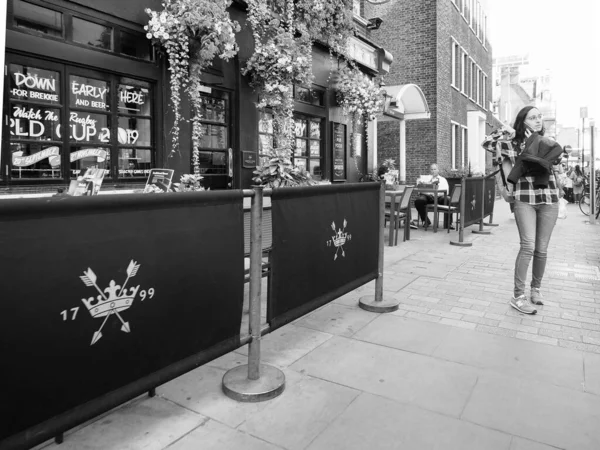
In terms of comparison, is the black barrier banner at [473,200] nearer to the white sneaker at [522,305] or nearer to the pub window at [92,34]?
the white sneaker at [522,305]

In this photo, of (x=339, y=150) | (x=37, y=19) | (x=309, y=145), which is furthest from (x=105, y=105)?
(x=339, y=150)

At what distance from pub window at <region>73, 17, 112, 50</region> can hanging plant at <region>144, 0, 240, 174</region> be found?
487 mm

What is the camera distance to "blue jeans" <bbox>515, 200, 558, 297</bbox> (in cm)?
481

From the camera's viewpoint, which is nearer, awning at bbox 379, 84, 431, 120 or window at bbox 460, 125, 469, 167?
awning at bbox 379, 84, 431, 120

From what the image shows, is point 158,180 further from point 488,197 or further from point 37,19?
point 488,197

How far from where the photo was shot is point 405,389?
125 inches

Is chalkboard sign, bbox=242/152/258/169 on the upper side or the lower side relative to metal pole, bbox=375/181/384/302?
upper

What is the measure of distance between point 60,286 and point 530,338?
3.77 metres

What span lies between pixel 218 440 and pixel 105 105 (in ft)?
15.6

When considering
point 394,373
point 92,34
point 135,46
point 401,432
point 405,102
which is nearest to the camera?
point 401,432

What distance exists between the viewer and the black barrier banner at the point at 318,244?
3311 millimetres

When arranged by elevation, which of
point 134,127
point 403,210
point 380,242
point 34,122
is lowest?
point 380,242

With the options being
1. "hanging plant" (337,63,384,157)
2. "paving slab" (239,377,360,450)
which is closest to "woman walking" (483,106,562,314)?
"paving slab" (239,377,360,450)

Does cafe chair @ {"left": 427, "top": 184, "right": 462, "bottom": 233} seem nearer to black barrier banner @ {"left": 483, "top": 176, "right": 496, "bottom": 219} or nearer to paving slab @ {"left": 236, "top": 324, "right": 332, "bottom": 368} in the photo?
black barrier banner @ {"left": 483, "top": 176, "right": 496, "bottom": 219}
